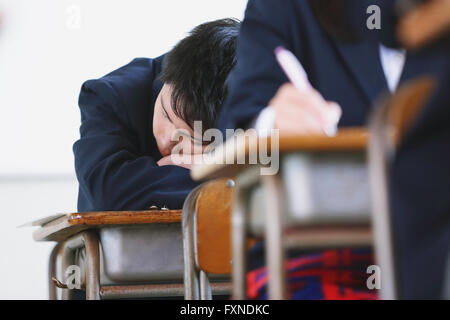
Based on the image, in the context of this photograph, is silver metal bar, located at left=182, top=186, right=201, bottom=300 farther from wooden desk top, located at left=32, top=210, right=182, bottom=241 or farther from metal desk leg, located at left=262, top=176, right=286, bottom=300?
metal desk leg, located at left=262, top=176, right=286, bottom=300

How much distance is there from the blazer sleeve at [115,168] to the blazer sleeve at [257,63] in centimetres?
117

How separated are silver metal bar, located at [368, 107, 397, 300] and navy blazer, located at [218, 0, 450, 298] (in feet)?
0.04

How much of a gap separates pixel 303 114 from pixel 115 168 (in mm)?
1699

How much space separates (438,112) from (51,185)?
3477 mm

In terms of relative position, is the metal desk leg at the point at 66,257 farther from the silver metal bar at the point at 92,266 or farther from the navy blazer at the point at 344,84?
the navy blazer at the point at 344,84

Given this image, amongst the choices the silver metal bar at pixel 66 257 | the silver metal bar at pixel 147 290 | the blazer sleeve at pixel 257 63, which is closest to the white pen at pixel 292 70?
the blazer sleeve at pixel 257 63

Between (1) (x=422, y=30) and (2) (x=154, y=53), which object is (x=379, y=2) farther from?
(2) (x=154, y=53)

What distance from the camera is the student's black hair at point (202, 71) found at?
2.74m

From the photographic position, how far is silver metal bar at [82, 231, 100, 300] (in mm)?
2391

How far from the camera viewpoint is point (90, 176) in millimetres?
2863

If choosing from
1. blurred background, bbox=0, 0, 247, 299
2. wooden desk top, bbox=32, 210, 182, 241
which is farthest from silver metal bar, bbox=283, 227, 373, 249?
blurred background, bbox=0, 0, 247, 299
